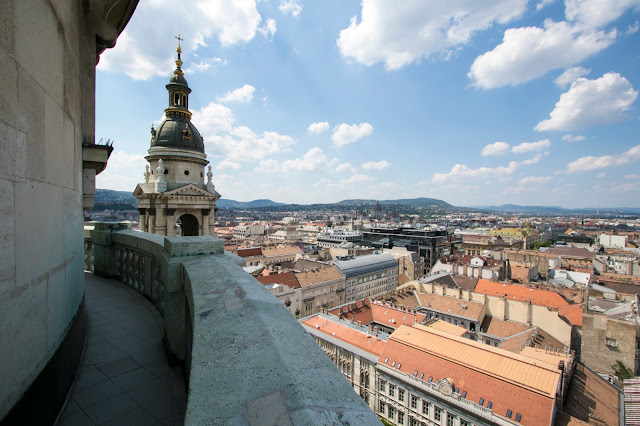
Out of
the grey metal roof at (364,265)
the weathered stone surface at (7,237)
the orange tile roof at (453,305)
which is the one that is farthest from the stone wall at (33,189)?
the grey metal roof at (364,265)

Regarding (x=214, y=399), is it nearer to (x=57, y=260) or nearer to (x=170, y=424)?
(x=170, y=424)

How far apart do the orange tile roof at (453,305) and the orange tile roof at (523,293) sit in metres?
6.40

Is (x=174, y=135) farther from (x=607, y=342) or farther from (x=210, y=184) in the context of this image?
(x=607, y=342)

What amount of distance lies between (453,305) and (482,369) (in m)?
20.0

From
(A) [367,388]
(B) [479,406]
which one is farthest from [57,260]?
(A) [367,388]

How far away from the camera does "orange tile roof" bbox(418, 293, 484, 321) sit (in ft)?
126

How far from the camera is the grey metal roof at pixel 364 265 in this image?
5460 centimetres

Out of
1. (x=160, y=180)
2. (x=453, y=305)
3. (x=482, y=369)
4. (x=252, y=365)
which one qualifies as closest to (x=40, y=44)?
(x=252, y=365)

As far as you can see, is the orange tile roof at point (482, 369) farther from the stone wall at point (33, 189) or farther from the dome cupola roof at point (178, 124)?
the stone wall at point (33, 189)

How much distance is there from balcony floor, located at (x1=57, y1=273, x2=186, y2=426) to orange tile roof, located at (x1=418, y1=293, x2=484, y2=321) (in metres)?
40.2

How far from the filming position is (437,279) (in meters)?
50.7

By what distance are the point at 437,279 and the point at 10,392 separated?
53.8 meters

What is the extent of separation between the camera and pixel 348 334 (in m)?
29.6

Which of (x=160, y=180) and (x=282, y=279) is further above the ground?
(x=160, y=180)
